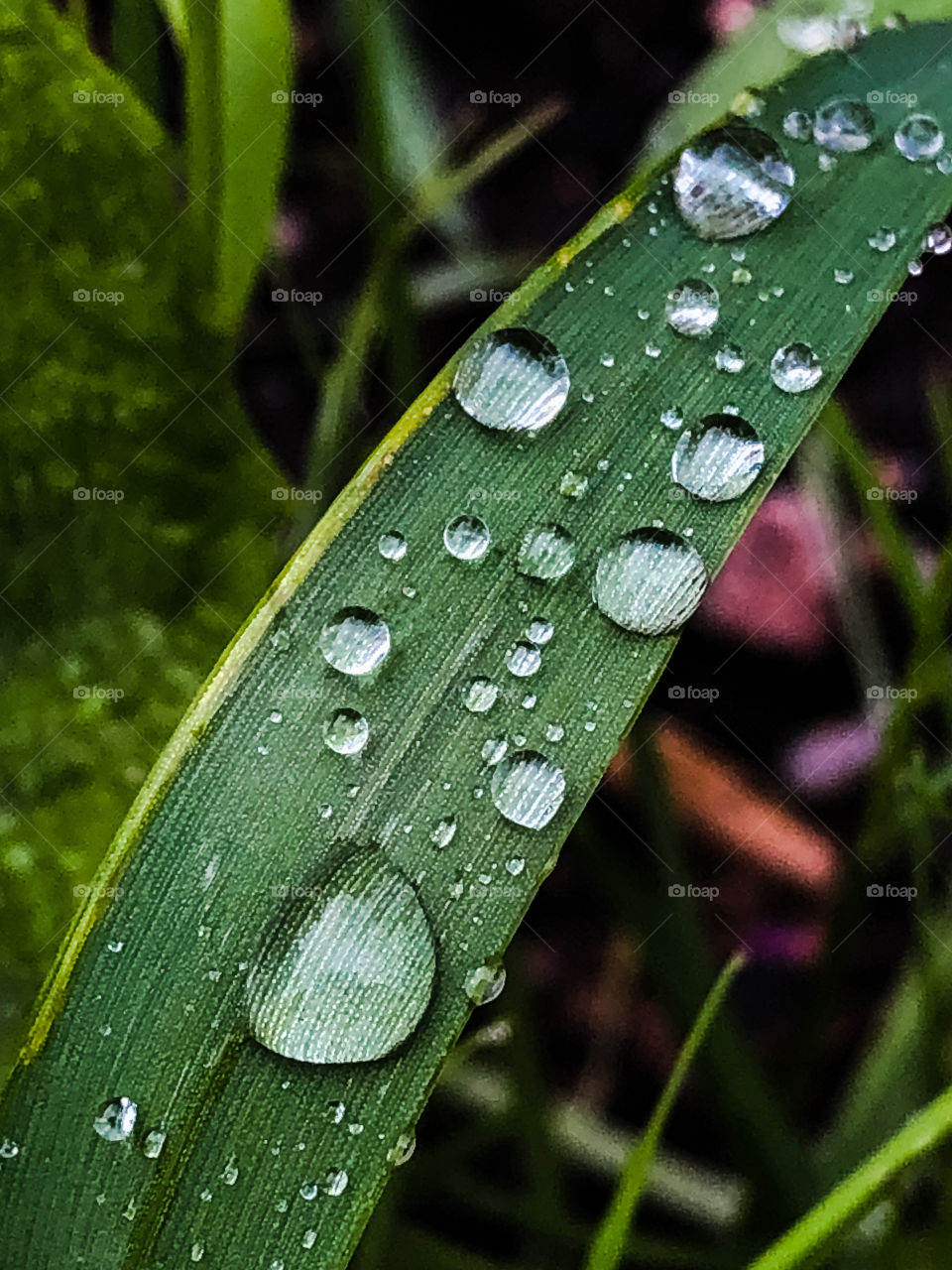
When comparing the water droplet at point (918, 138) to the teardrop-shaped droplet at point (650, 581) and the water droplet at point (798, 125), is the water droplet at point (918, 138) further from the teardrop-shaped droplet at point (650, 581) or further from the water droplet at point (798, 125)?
the teardrop-shaped droplet at point (650, 581)

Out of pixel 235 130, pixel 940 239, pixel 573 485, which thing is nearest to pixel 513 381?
pixel 573 485

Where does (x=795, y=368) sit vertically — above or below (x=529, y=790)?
above

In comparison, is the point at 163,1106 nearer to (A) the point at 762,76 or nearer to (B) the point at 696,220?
(B) the point at 696,220

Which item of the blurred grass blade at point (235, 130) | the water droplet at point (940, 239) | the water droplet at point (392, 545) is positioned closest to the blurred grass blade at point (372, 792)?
the water droplet at point (392, 545)

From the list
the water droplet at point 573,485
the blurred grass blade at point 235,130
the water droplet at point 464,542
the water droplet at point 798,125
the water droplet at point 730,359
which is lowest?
the water droplet at point 464,542

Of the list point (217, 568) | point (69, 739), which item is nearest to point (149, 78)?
point (217, 568)

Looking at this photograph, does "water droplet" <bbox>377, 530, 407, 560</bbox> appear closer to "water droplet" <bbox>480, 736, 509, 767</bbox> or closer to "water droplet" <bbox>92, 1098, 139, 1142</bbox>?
"water droplet" <bbox>480, 736, 509, 767</bbox>

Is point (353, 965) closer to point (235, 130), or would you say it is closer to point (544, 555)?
point (544, 555)
